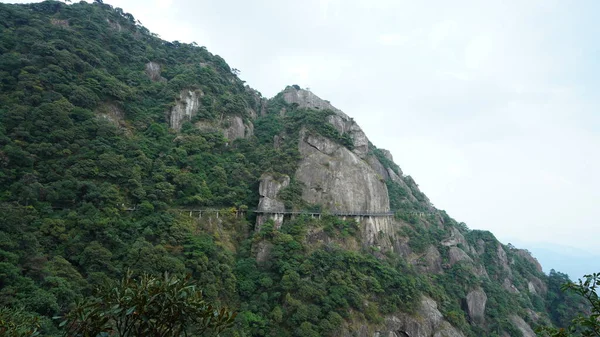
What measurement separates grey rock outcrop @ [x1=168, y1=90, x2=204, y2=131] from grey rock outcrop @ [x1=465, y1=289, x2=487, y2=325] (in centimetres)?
3939

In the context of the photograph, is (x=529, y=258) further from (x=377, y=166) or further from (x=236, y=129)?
(x=236, y=129)

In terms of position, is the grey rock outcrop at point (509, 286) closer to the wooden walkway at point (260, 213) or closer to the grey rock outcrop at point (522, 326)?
the grey rock outcrop at point (522, 326)

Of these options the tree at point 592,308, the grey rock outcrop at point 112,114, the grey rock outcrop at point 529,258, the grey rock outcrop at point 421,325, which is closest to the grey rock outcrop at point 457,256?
the grey rock outcrop at point 421,325

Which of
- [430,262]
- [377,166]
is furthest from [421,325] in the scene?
[377,166]

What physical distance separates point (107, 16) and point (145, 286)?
2176 inches

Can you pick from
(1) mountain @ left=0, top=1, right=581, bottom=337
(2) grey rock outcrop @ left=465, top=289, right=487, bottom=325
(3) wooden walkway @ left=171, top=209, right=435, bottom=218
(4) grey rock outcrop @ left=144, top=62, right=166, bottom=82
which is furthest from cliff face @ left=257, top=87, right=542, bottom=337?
(4) grey rock outcrop @ left=144, top=62, right=166, bottom=82

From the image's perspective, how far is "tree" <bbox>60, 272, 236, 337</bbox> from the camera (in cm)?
486

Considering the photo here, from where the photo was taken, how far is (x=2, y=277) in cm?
1438

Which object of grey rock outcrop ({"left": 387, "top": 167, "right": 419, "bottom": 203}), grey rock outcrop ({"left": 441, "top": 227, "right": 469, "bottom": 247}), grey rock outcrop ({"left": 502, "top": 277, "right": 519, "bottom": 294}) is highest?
grey rock outcrop ({"left": 387, "top": 167, "right": 419, "bottom": 203})

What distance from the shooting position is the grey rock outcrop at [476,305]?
107 ft

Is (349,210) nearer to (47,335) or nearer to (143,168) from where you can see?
(143,168)

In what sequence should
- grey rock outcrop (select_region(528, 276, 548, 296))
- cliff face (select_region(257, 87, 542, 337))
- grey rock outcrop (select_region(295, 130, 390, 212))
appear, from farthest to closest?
grey rock outcrop (select_region(528, 276, 548, 296))
grey rock outcrop (select_region(295, 130, 390, 212))
cliff face (select_region(257, 87, 542, 337))

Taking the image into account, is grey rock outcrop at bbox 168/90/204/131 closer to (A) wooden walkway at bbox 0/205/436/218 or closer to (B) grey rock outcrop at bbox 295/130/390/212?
(A) wooden walkway at bbox 0/205/436/218

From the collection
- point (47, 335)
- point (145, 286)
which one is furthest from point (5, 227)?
point (145, 286)
